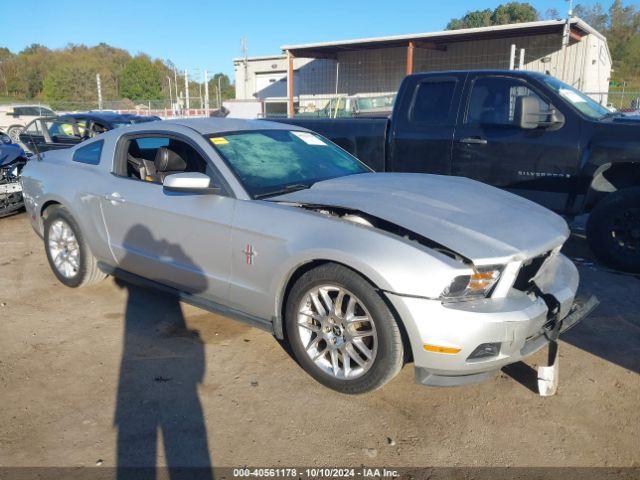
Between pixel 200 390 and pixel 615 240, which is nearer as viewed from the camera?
pixel 200 390

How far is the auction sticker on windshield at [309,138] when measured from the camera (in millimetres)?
4625

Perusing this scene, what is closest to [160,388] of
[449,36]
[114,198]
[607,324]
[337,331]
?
[337,331]

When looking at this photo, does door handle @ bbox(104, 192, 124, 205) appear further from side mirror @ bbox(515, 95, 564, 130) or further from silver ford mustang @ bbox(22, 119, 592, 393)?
side mirror @ bbox(515, 95, 564, 130)

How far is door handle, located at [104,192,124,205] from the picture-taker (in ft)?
14.2

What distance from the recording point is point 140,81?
72312 millimetres

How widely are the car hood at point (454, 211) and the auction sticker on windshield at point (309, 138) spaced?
2.60 feet

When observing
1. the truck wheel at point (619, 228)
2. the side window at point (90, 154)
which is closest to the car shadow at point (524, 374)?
the truck wheel at point (619, 228)

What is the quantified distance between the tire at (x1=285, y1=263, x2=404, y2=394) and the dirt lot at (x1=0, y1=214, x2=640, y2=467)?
15 cm

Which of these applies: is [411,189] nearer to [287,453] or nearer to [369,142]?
[287,453]

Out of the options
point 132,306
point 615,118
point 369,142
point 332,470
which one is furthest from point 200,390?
point 615,118

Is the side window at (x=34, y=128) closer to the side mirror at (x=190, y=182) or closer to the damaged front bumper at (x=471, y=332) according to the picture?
the side mirror at (x=190, y=182)

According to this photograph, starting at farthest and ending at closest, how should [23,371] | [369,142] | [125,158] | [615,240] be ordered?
1. [369,142]
2. [615,240]
3. [125,158]
4. [23,371]

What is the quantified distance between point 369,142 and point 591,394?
4.12 metres

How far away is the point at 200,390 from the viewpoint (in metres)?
3.34
